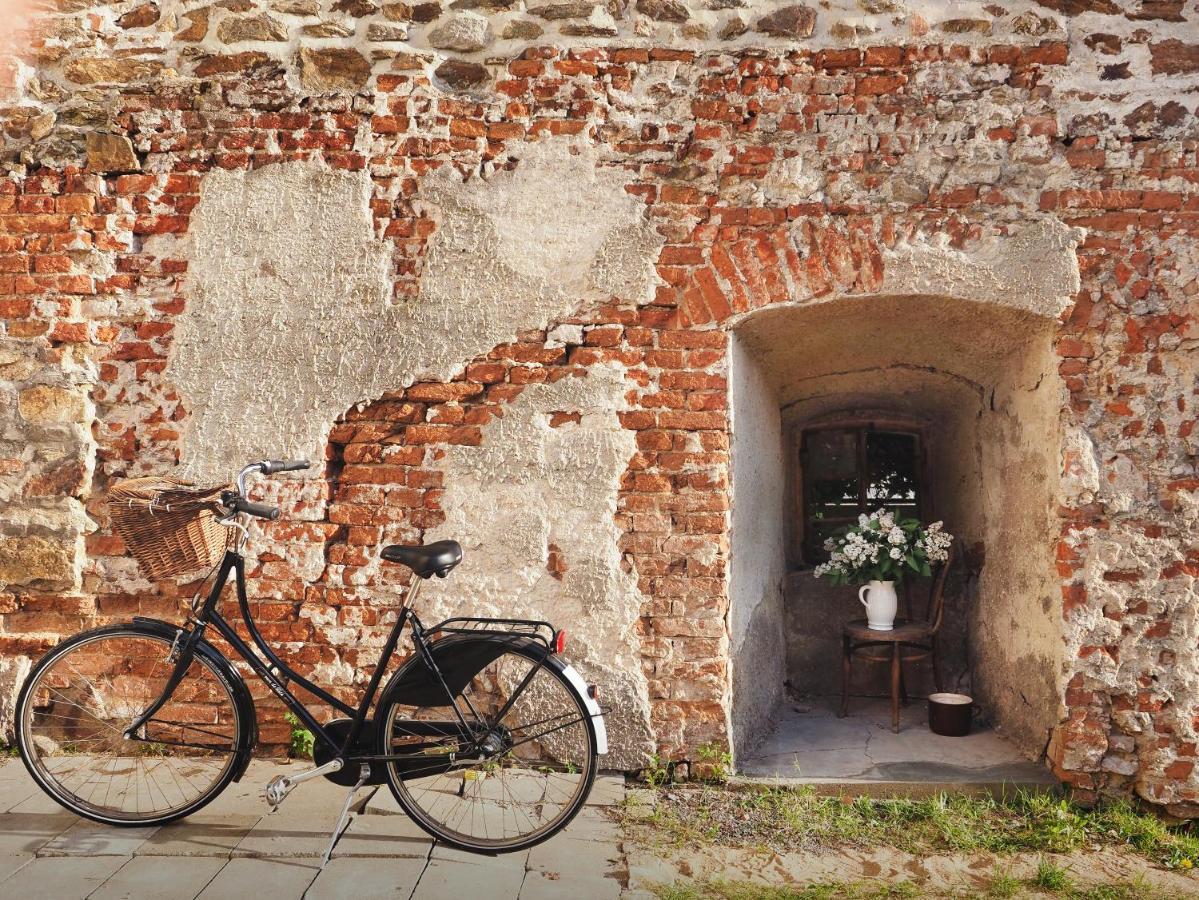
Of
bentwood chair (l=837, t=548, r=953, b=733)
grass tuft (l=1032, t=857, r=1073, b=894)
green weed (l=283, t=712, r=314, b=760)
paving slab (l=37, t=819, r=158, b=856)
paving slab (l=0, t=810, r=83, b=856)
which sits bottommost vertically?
grass tuft (l=1032, t=857, r=1073, b=894)

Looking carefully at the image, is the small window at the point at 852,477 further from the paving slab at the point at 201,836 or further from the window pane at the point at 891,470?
the paving slab at the point at 201,836

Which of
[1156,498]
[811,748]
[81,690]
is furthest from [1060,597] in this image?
Answer: [81,690]

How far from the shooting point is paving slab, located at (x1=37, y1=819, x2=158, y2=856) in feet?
8.68

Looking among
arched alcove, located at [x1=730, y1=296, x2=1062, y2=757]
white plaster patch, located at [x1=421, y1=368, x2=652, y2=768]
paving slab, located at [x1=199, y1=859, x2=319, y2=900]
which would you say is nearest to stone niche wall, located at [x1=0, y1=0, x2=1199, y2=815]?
white plaster patch, located at [x1=421, y1=368, x2=652, y2=768]

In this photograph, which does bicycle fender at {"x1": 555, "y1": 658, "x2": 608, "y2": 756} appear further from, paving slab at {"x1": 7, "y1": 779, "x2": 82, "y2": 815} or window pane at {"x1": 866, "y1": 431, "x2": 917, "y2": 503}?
window pane at {"x1": 866, "y1": 431, "x2": 917, "y2": 503}

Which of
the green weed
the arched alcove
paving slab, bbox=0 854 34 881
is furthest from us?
the arched alcove

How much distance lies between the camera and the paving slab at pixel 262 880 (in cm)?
240

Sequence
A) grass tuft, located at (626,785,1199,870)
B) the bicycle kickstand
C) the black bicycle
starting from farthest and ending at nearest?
grass tuft, located at (626,785,1199,870)
the black bicycle
the bicycle kickstand

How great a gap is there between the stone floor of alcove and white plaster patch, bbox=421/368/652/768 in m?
0.74

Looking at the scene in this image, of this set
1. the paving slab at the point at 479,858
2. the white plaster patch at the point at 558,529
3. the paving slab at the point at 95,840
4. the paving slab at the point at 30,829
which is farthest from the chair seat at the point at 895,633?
the paving slab at the point at 30,829

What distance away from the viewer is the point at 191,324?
3527 mm

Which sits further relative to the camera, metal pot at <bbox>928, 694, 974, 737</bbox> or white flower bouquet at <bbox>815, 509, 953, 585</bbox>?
white flower bouquet at <bbox>815, 509, 953, 585</bbox>

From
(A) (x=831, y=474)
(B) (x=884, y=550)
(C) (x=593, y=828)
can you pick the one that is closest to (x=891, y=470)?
(A) (x=831, y=474)

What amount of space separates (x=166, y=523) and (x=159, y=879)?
1.05m
